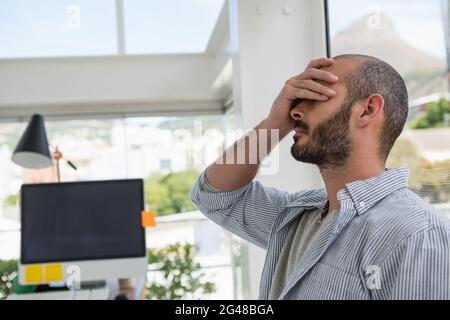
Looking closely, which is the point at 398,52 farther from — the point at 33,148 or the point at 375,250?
the point at 33,148

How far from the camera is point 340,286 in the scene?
0.40m

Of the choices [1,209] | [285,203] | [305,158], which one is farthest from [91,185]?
[1,209]

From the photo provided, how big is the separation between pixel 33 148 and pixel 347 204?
3.79ft

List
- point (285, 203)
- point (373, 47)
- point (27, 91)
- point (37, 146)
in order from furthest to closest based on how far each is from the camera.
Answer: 1. point (27, 91)
2. point (37, 146)
3. point (373, 47)
4. point (285, 203)

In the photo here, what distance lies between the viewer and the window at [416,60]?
28.0 inches

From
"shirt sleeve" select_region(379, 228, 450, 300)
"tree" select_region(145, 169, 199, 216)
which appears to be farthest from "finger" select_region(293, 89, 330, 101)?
"tree" select_region(145, 169, 199, 216)

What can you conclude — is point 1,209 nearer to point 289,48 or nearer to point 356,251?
point 289,48

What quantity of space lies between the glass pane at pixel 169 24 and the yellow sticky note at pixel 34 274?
0.86m

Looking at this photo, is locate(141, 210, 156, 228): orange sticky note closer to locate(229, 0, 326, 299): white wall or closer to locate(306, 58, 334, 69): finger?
locate(229, 0, 326, 299): white wall

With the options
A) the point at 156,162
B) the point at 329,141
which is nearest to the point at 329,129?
the point at 329,141

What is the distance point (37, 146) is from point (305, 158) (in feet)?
3.60

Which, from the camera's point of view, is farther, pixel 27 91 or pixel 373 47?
pixel 27 91

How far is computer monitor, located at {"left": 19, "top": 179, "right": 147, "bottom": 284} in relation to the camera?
1.12m

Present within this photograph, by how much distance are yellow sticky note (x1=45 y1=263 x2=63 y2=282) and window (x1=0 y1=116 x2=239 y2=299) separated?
1280 millimetres
